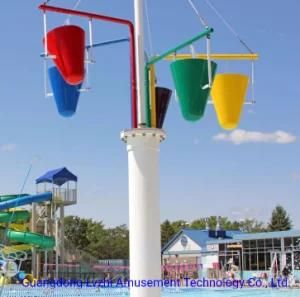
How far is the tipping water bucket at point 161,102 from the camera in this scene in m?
5.21

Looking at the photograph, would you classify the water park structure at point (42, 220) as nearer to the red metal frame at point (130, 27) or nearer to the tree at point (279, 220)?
the red metal frame at point (130, 27)

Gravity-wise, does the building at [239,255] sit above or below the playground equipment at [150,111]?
below

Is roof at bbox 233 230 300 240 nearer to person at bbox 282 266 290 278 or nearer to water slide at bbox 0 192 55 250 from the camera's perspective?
person at bbox 282 266 290 278

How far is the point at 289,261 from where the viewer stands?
34.4 meters

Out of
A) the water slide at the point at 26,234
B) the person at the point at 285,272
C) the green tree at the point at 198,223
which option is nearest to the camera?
the water slide at the point at 26,234

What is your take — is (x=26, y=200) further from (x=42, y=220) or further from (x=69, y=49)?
(x=69, y=49)

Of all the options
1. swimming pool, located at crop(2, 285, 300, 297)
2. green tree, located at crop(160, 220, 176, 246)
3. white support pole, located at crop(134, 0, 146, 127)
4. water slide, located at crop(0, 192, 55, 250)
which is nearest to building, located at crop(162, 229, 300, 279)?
swimming pool, located at crop(2, 285, 300, 297)

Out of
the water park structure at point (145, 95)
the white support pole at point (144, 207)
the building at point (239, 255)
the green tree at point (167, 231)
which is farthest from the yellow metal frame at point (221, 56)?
the green tree at point (167, 231)

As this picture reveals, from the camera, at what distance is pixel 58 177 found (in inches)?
1229

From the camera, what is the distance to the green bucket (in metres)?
4.89

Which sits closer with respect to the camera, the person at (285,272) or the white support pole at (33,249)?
the person at (285,272)

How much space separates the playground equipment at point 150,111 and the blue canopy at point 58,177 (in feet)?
85.8

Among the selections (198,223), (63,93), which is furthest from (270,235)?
(198,223)

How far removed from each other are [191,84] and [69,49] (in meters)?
1.10
